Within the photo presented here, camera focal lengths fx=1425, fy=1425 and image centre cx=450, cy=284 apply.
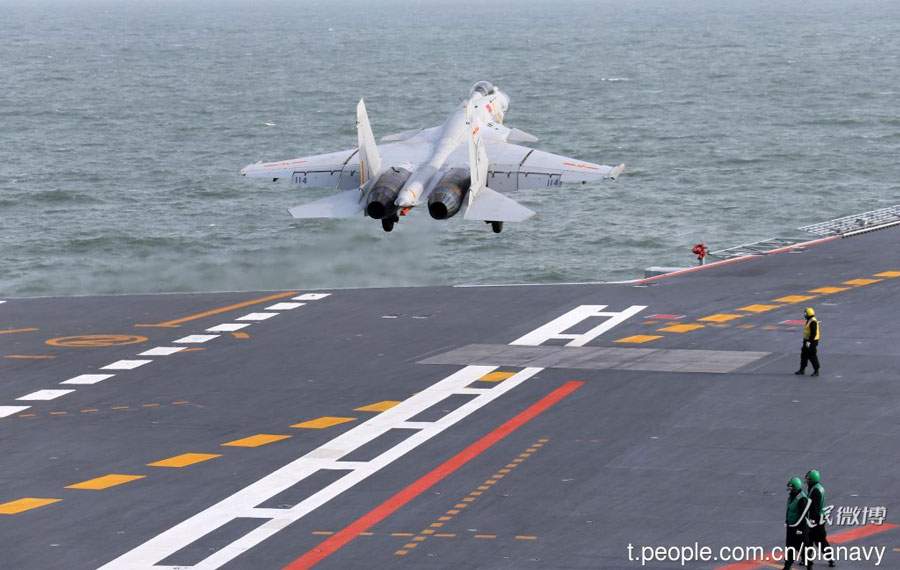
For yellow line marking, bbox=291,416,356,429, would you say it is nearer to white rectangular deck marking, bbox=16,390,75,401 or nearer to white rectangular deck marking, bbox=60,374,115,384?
white rectangular deck marking, bbox=16,390,75,401

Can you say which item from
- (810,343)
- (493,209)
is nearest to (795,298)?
(810,343)

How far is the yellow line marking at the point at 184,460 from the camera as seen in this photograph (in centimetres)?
4028

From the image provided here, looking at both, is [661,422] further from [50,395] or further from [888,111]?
[888,111]

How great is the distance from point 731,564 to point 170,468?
16.3 m

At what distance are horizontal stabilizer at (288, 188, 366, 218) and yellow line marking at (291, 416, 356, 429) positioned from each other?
22056 millimetres

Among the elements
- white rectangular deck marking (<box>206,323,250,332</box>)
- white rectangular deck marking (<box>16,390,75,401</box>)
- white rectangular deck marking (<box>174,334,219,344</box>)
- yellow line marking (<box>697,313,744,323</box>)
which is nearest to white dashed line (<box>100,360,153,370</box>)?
white rectangular deck marking (<box>16,390,75,401</box>)

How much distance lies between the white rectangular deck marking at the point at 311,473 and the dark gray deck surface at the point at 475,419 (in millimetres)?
265

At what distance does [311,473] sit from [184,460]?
405 centimetres

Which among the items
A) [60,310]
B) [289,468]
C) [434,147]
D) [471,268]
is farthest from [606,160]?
[289,468]

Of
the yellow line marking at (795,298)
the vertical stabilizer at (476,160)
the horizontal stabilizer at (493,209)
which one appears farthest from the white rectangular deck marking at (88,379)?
the yellow line marking at (795,298)

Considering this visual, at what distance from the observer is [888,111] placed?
582 feet

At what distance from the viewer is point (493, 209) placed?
67250 mm

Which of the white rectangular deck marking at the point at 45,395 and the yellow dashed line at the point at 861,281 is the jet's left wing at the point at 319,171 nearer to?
the yellow dashed line at the point at 861,281

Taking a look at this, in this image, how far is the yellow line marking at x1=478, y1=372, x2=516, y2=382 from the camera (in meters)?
49.0
